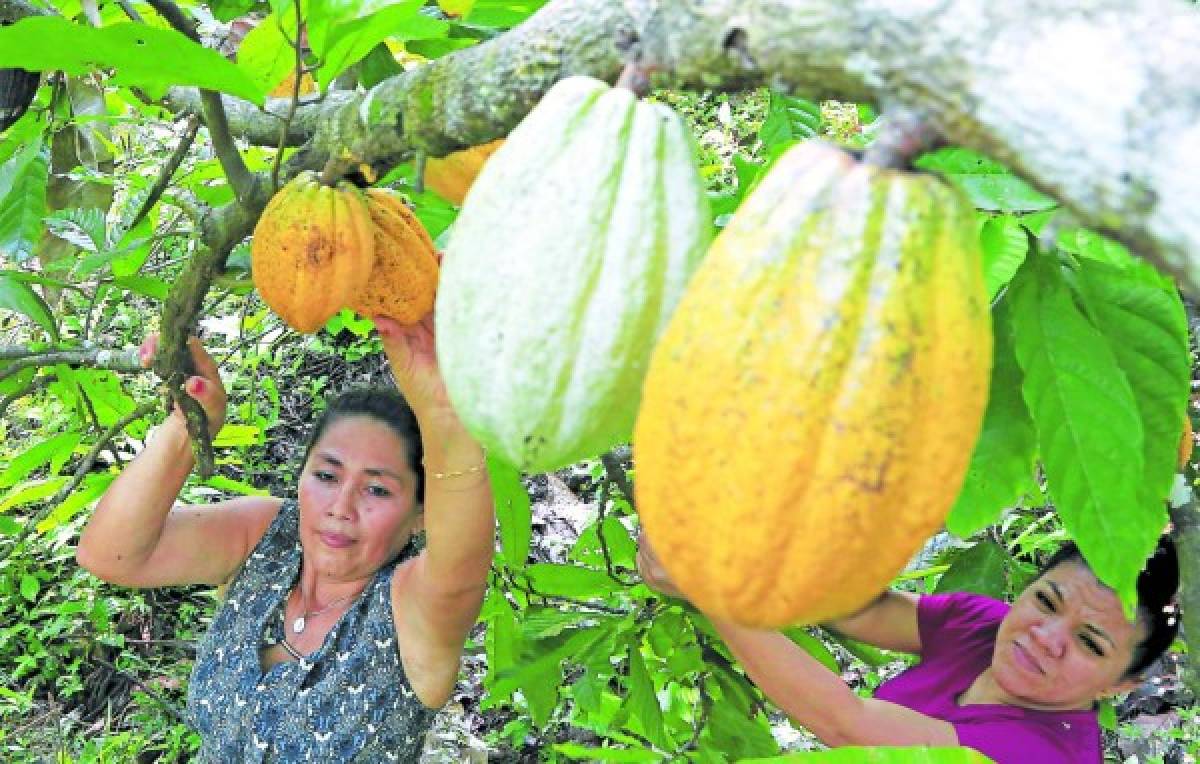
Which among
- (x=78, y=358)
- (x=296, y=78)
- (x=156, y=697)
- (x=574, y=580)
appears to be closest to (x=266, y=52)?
(x=296, y=78)

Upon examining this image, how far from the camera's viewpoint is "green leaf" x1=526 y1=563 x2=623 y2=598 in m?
2.04

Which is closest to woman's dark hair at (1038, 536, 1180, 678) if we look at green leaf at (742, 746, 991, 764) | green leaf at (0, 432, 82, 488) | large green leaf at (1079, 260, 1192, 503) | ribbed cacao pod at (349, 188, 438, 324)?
large green leaf at (1079, 260, 1192, 503)

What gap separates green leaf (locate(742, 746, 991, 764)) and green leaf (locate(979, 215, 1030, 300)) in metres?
0.41

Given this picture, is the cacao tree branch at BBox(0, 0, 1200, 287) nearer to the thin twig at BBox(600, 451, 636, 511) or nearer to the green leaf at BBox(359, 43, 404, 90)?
the green leaf at BBox(359, 43, 404, 90)

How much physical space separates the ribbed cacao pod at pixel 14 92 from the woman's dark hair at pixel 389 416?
3.28 feet

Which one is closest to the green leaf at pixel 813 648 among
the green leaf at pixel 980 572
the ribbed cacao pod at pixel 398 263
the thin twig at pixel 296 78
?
the green leaf at pixel 980 572

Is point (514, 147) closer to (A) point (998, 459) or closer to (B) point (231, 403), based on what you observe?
(A) point (998, 459)

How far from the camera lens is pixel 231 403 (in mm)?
4551

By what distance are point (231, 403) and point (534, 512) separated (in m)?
1.36

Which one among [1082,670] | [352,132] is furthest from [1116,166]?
[1082,670]

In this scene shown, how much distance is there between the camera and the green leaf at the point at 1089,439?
3.05 feet

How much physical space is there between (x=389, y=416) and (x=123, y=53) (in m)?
1.67

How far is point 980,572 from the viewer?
7.20 feet

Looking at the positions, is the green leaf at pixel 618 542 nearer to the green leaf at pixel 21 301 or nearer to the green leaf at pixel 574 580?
the green leaf at pixel 574 580
